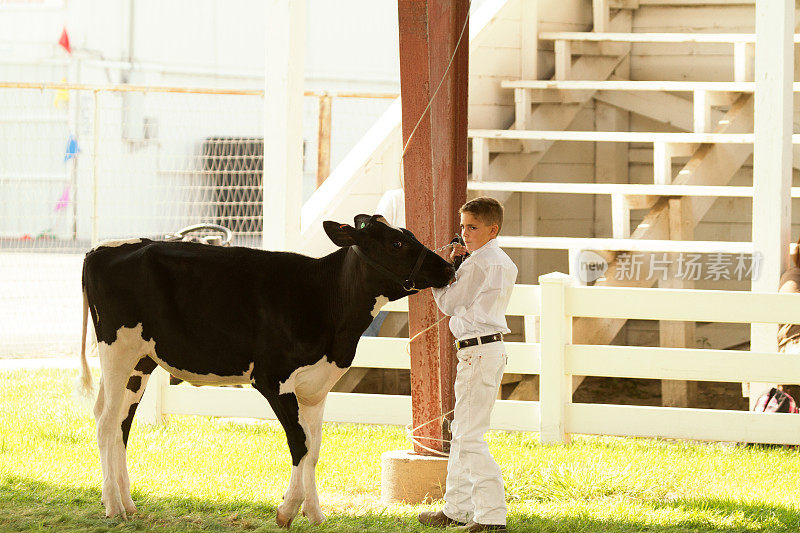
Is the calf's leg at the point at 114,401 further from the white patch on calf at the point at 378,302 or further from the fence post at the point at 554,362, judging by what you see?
the fence post at the point at 554,362

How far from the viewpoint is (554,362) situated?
7250mm

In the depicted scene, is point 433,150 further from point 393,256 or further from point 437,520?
point 437,520

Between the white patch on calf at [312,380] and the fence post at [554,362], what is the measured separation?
2618 millimetres

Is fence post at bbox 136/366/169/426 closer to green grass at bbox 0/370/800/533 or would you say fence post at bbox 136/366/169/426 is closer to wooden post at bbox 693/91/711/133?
green grass at bbox 0/370/800/533

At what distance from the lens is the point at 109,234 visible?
1128cm

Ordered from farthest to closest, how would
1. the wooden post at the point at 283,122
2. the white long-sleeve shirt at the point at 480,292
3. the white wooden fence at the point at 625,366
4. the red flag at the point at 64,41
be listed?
the red flag at the point at 64,41, the wooden post at the point at 283,122, the white wooden fence at the point at 625,366, the white long-sleeve shirt at the point at 480,292

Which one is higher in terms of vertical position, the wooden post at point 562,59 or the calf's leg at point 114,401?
the wooden post at point 562,59

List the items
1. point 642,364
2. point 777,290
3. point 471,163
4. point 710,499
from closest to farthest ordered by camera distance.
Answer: point 710,499
point 642,364
point 777,290
point 471,163

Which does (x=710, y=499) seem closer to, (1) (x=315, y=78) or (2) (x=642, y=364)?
(2) (x=642, y=364)

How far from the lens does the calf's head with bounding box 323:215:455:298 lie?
465cm

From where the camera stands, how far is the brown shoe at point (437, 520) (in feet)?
16.6

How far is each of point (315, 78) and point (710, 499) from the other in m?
8.97

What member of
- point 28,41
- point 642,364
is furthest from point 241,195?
point 642,364

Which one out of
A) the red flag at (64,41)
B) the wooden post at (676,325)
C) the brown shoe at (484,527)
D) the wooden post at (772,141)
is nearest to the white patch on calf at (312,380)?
the brown shoe at (484,527)
